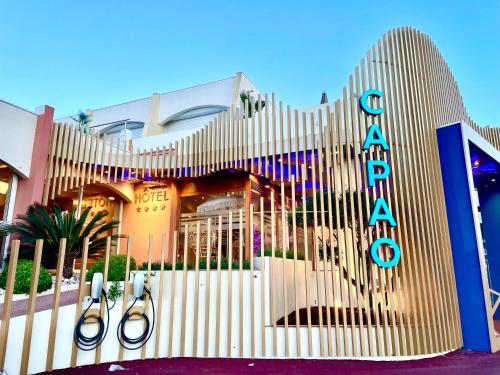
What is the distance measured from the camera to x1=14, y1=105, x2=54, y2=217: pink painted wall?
784 centimetres

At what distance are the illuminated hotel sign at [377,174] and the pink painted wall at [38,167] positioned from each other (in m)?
7.21

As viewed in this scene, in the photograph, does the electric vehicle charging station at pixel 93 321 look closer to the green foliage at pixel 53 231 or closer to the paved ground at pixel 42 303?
the paved ground at pixel 42 303

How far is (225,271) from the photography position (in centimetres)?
522

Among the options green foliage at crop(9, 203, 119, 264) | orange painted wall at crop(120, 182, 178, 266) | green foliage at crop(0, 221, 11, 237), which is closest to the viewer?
green foliage at crop(0, 221, 11, 237)

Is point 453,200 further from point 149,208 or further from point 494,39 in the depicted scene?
point 494,39

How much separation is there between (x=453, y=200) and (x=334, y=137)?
230 cm

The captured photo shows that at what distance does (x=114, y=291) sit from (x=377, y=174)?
14.2ft

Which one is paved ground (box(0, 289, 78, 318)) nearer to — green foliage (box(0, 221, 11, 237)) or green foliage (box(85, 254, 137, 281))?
green foliage (box(85, 254, 137, 281))

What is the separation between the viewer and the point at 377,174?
538cm

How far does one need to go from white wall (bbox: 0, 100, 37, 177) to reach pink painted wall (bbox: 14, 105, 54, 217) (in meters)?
0.10

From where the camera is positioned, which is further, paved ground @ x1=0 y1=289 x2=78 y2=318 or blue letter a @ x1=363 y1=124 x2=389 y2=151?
blue letter a @ x1=363 y1=124 x2=389 y2=151

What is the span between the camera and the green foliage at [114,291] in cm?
491

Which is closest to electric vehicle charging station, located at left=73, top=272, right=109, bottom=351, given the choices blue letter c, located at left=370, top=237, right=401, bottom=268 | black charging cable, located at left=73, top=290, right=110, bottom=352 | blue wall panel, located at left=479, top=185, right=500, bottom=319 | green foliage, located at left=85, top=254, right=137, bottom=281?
black charging cable, located at left=73, top=290, right=110, bottom=352

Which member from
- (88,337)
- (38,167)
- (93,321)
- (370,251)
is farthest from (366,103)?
(38,167)
